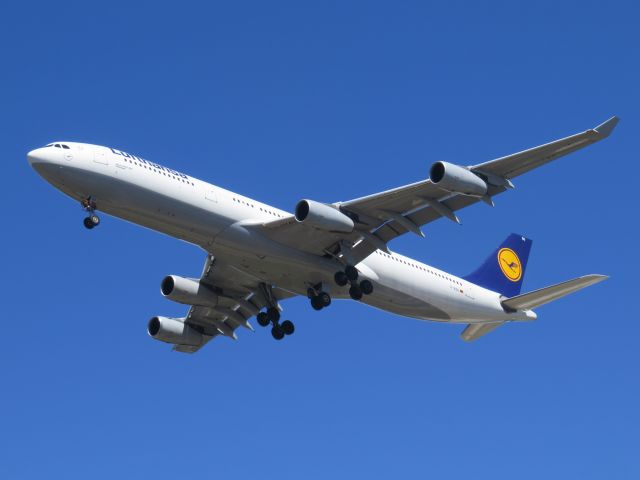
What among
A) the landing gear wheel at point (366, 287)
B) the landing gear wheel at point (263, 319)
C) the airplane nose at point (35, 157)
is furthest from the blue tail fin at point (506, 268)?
the airplane nose at point (35, 157)

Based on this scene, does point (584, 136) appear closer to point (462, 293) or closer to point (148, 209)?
point (462, 293)

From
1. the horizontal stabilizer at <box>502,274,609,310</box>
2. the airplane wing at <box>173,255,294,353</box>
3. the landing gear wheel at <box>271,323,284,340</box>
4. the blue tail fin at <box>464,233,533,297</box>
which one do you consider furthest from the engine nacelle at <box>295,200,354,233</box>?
the blue tail fin at <box>464,233,533,297</box>

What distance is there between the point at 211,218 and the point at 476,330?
16173 mm

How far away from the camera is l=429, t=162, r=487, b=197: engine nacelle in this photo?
36.9 m

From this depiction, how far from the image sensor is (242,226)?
130ft

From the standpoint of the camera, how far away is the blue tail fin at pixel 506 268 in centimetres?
4956

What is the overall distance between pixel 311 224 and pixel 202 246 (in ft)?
14.2

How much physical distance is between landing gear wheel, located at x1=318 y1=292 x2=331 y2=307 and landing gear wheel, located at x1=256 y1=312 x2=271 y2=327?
4346mm

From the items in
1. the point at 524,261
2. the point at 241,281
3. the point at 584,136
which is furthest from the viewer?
the point at 524,261

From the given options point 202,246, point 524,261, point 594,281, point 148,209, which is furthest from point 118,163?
point 524,261

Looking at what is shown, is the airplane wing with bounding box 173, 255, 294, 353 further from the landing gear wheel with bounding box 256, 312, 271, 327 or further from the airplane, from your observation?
the landing gear wheel with bounding box 256, 312, 271, 327

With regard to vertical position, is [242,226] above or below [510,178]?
below

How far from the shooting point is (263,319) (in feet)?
152

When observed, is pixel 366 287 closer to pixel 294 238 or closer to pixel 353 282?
pixel 353 282
